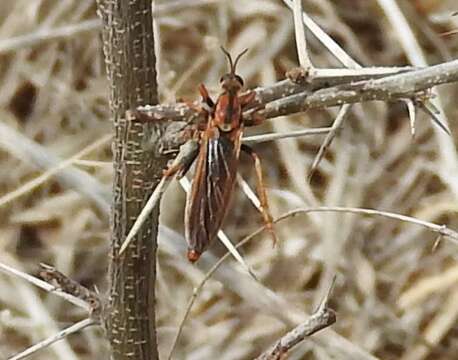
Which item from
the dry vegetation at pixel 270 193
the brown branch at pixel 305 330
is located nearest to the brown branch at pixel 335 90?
the brown branch at pixel 305 330

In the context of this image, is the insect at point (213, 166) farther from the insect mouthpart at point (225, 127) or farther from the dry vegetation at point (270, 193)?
the dry vegetation at point (270, 193)

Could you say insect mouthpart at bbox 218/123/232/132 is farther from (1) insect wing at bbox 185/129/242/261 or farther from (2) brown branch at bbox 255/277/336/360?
(2) brown branch at bbox 255/277/336/360

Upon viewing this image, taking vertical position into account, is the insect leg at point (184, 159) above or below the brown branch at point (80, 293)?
above

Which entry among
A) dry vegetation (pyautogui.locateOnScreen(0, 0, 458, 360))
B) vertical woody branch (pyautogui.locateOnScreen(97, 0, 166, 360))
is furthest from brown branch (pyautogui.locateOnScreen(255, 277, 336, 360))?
dry vegetation (pyautogui.locateOnScreen(0, 0, 458, 360))

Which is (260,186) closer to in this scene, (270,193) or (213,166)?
(213,166)

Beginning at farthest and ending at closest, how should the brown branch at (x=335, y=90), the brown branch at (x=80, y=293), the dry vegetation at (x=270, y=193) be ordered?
the dry vegetation at (x=270, y=193) < the brown branch at (x=80, y=293) < the brown branch at (x=335, y=90)

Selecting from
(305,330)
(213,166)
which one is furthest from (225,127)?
(305,330)
